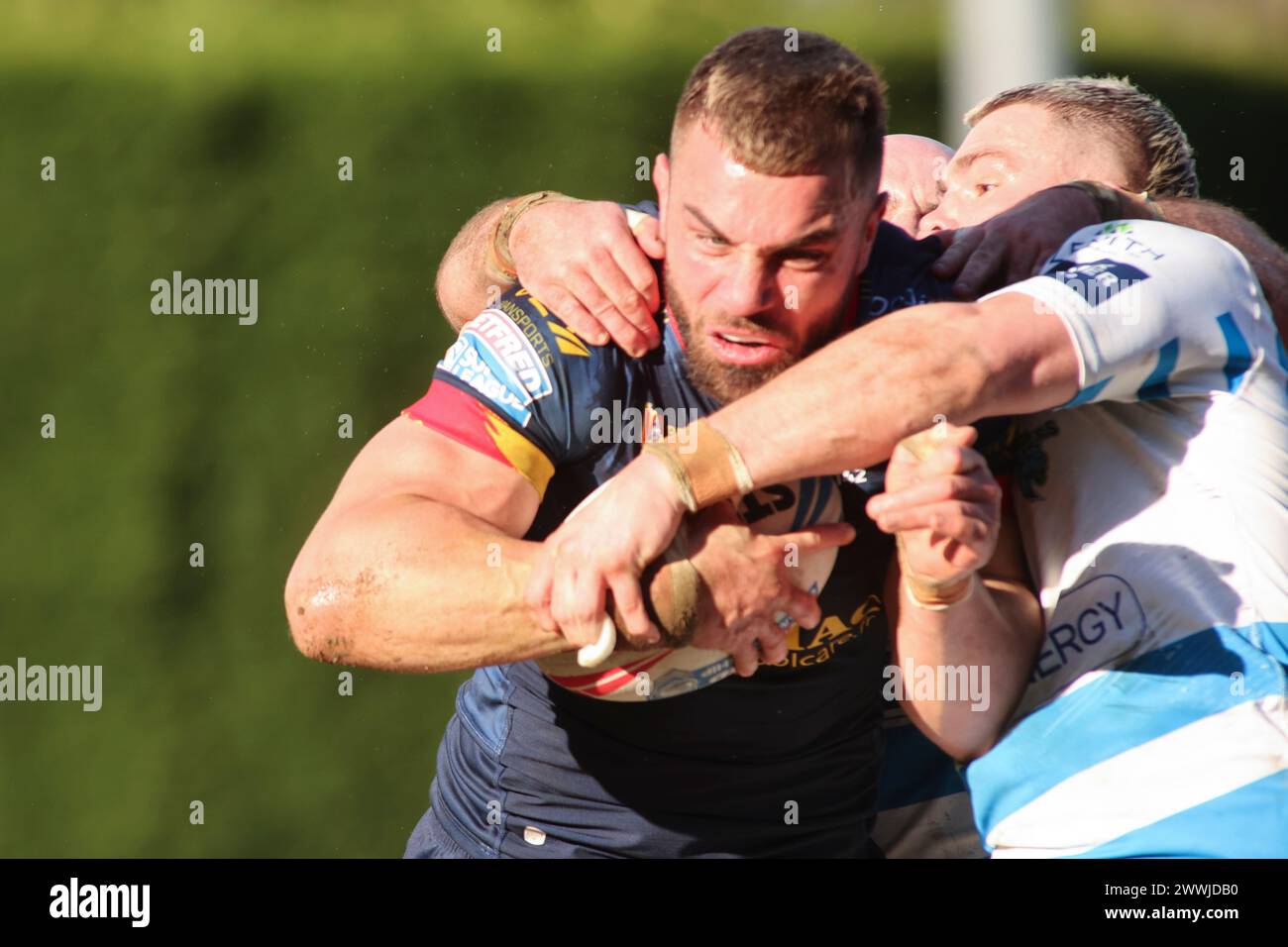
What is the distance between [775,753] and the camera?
3.06m

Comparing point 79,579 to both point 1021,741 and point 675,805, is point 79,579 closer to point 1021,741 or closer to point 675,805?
point 675,805

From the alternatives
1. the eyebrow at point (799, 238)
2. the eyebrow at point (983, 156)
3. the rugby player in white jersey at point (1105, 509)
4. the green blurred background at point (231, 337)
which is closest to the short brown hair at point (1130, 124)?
the eyebrow at point (983, 156)

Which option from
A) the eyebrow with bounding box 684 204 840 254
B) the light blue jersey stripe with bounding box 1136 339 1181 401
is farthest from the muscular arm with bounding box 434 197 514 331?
the light blue jersey stripe with bounding box 1136 339 1181 401

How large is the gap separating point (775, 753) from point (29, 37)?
3821 mm

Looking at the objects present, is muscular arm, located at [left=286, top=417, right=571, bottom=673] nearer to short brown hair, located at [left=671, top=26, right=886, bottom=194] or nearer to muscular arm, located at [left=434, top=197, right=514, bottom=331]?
short brown hair, located at [left=671, top=26, right=886, bottom=194]

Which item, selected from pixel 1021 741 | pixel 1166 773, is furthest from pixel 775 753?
pixel 1166 773

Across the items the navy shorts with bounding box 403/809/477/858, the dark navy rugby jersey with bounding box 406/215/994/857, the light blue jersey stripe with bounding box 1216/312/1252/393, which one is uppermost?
the light blue jersey stripe with bounding box 1216/312/1252/393

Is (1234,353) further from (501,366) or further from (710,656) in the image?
(501,366)

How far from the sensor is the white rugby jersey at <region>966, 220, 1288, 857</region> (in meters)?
2.57

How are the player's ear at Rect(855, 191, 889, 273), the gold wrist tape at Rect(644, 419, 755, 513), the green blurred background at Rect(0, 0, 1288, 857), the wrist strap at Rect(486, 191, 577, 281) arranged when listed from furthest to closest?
the green blurred background at Rect(0, 0, 1288, 857)
the wrist strap at Rect(486, 191, 577, 281)
the player's ear at Rect(855, 191, 889, 273)
the gold wrist tape at Rect(644, 419, 755, 513)

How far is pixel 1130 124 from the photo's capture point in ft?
11.5

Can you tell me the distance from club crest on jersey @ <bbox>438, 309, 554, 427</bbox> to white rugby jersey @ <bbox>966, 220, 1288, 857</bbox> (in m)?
0.91

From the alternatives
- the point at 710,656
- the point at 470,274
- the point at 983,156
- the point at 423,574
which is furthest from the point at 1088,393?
the point at 470,274

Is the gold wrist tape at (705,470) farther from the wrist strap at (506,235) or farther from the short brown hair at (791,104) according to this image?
the wrist strap at (506,235)
